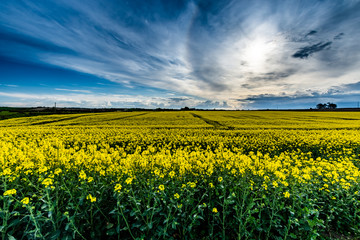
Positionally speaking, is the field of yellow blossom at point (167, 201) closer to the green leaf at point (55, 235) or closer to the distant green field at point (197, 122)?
the green leaf at point (55, 235)

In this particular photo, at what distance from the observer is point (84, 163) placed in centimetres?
457

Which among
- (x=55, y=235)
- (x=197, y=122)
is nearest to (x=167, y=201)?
(x=55, y=235)

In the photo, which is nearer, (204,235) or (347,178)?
(204,235)

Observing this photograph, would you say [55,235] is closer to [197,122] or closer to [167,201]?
[167,201]

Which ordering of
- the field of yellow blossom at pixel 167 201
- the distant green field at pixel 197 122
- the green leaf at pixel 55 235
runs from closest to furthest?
the green leaf at pixel 55 235 < the field of yellow blossom at pixel 167 201 < the distant green field at pixel 197 122

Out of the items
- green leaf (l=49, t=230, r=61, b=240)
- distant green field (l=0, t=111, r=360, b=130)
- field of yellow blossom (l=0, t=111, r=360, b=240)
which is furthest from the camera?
distant green field (l=0, t=111, r=360, b=130)

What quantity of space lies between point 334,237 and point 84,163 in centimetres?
688

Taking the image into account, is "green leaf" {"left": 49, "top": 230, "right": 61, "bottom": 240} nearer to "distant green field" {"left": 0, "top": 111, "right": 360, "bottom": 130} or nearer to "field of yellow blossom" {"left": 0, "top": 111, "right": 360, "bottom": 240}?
"field of yellow blossom" {"left": 0, "top": 111, "right": 360, "bottom": 240}

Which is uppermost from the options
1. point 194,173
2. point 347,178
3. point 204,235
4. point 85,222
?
point 194,173

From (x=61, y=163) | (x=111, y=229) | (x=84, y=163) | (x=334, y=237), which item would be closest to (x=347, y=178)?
(x=334, y=237)

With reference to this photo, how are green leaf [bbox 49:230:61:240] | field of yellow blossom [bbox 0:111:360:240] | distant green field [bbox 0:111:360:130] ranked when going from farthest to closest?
distant green field [bbox 0:111:360:130] → field of yellow blossom [bbox 0:111:360:240] → green leaf [bbox 49:230:61:240]

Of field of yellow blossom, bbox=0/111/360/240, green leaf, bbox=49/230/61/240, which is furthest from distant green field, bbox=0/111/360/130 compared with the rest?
green leaf, bbox=49/230/61/240

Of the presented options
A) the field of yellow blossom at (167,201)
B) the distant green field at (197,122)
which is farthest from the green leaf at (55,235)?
the distant green field at (197,122)

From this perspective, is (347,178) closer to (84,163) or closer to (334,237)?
(334,237)
